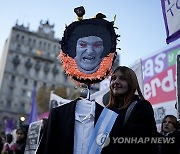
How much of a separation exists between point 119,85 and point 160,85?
12.9 ft

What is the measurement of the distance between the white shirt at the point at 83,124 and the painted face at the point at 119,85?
224mm

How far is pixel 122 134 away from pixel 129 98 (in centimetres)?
32

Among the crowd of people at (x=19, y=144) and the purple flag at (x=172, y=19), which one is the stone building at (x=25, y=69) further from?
the purple flag at (x=172, y=19)

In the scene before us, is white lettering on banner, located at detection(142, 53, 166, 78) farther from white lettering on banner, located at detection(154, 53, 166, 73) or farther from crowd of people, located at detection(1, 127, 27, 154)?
crowd of people, located at detection(1, 127, 27, 154)

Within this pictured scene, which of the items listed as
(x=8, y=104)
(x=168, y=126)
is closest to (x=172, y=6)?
(x=168, y=126)

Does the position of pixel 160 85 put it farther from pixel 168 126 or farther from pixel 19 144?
pixel 19 144

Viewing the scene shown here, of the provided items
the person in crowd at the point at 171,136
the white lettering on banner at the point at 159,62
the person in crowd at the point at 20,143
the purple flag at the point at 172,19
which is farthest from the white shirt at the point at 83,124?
the white lettering on banner at the point at 159,62

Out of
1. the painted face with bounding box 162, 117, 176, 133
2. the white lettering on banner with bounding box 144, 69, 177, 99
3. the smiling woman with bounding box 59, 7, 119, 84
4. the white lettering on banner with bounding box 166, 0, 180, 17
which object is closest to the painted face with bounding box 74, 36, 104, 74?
the smiling woman with bounding box 59, 7, 119, 84

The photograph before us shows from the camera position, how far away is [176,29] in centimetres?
309

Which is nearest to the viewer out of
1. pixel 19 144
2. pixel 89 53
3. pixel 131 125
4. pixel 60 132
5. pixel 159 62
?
pixel 131 125

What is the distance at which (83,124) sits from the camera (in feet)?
7.35

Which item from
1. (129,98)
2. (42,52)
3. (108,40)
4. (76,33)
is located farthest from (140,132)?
(42,52)

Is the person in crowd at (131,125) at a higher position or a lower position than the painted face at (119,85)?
lower

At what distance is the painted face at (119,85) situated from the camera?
2238 mm
